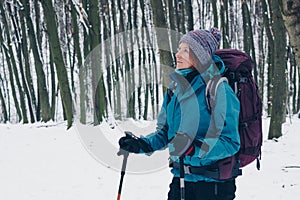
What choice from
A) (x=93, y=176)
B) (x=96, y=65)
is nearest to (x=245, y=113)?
(x=93, y=176)

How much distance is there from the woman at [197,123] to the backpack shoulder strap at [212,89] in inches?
0.8

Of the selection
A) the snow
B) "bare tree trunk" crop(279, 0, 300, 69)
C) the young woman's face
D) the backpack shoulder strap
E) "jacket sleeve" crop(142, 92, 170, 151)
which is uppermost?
"bare tree trunk" crop(279, 0, 300, 69)

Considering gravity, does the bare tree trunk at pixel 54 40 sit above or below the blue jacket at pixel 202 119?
above

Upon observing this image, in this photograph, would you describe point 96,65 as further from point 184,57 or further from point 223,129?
point 223,129

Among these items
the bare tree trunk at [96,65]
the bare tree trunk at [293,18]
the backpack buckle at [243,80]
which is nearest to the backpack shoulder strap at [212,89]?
the backpack buckle at [243,80]

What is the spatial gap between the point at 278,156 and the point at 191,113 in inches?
269

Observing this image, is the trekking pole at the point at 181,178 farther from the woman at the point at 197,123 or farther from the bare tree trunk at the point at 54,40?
the bare tree trunk at the point at 54,40

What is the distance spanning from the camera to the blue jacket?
2832mm

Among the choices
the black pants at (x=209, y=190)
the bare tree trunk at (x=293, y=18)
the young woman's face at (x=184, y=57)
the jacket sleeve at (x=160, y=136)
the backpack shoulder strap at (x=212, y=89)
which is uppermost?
the bare tree trunk at (x=293, y=18)

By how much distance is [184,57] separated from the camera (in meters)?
3.09

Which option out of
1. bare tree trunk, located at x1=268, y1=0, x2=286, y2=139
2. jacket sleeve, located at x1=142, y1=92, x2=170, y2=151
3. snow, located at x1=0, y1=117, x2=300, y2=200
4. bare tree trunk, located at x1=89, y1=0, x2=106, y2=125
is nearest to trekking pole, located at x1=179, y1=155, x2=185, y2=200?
jacket sleeve, located at x1=142, y1=92, x2=170, y2=151

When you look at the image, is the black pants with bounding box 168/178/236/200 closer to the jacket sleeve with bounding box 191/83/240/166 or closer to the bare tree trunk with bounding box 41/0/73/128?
the jacket sleeve with bounding box 191/83/240/166

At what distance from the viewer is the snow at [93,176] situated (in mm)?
7047

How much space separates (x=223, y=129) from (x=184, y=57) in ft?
1.89
